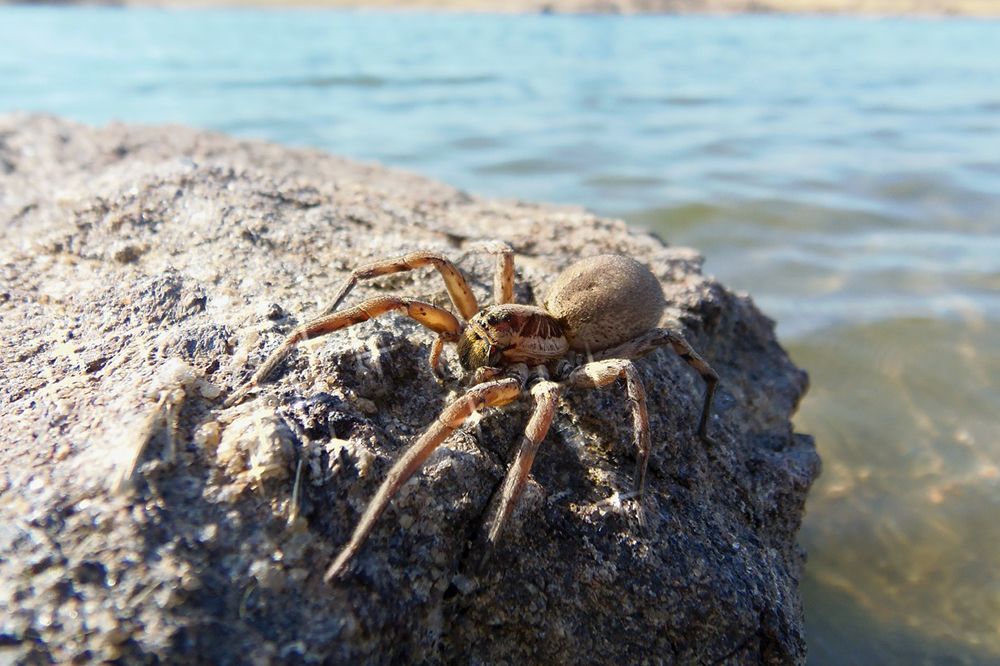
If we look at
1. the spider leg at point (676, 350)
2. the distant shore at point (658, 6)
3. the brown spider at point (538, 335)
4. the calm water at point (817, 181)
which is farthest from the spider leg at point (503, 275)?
the distant shore at point (658, 6)

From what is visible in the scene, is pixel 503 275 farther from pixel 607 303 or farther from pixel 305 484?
pixel 305 484

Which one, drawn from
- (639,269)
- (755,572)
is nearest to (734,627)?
(755,572)

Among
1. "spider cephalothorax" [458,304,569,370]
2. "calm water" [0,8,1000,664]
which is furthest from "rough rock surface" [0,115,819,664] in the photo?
"calm water" [0,8,1000,664]

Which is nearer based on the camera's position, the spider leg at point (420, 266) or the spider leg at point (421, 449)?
the spider leg at point (421, 449)

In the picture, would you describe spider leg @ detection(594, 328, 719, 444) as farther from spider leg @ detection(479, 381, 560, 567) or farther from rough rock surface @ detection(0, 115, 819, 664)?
spider leg @ detection(479, 381, 560, 567)

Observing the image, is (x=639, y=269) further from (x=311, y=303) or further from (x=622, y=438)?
(x=311, y=303)

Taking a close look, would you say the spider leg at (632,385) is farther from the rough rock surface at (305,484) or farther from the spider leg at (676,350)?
the spider leg at (676,350)

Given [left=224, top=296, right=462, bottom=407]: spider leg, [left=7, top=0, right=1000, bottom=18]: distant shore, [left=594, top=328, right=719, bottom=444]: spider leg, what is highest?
[left=224, top=296, right=462, bottom=407]: spider leg

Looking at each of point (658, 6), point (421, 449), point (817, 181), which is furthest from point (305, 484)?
point (658, 6)
